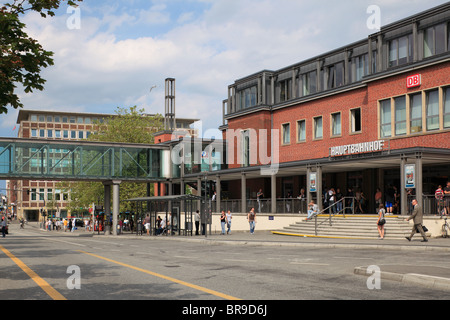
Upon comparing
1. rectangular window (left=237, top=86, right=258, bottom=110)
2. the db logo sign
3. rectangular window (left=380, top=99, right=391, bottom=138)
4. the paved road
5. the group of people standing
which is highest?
rectangular window (left=237, top=86, right=258, bottom=110)

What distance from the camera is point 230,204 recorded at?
45250 mm

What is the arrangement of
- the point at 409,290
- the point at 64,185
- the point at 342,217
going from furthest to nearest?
the point at 64,185 → the point at 342,217 → the point at 409,290

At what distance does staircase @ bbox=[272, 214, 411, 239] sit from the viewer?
27.4m

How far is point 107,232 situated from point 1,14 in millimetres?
38336

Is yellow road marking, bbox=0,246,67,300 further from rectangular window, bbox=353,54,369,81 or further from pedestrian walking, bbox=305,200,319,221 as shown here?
rectangular window, bbox=353,54,369,81

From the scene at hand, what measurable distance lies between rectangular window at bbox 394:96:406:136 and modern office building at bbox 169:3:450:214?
0.06 meters

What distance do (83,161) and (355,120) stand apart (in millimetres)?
25795

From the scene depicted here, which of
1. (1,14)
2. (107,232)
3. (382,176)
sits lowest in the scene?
(107,232)

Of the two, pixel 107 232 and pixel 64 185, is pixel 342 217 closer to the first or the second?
pixel 107 232

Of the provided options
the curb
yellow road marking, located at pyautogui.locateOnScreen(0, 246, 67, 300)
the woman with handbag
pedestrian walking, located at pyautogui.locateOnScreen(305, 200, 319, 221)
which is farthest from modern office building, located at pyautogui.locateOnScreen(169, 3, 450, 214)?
yellow road marking, located at pyautogui.locateOnScreen(0, 246, 67, 300)

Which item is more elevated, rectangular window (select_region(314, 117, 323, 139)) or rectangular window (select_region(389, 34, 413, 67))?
rectangular window (select_region(389, 34, 413, 67))

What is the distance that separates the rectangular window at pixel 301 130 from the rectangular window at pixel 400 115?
34.9ft

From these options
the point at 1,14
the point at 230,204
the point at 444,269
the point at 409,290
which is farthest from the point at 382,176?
the point at 1,14
